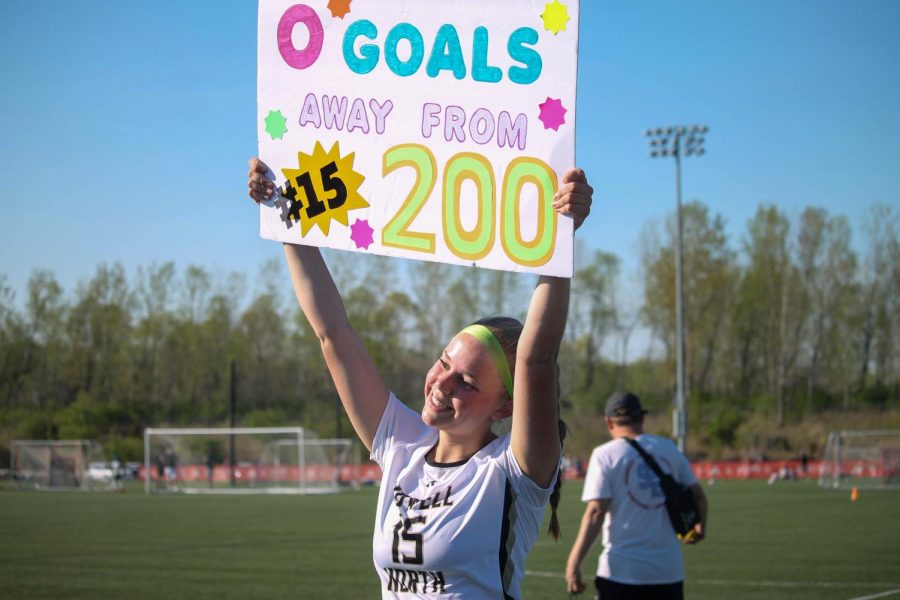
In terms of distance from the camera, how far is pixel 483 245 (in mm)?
3139

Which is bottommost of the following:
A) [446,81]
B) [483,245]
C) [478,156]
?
[483,245]

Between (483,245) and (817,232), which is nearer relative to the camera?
(483,245)

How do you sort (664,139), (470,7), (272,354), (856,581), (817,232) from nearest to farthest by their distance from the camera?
(470,7) → (856,581) → (664,139) → (817,232) → (272,354)

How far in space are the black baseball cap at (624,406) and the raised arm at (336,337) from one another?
376cm

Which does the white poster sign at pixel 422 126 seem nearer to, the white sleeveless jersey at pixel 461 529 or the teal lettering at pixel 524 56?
the teal lettering at pixel 524 56

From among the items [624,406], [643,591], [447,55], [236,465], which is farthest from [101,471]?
[447,55]

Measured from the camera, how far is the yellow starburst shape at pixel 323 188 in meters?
3.48

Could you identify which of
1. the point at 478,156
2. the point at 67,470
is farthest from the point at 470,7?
the point at 67,470

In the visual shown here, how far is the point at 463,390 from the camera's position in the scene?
323cm

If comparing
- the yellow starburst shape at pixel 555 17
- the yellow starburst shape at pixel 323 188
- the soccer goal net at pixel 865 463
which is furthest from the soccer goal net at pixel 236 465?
the yellow starburst shape at pixel 555 17

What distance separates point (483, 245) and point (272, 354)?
9190cm

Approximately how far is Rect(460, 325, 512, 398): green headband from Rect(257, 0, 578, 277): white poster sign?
0.24 meters

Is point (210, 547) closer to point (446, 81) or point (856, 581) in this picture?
point (856, 581)

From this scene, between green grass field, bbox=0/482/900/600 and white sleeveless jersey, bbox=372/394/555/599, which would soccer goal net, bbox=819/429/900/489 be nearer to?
green grass field, bbox=0/482/900/600
